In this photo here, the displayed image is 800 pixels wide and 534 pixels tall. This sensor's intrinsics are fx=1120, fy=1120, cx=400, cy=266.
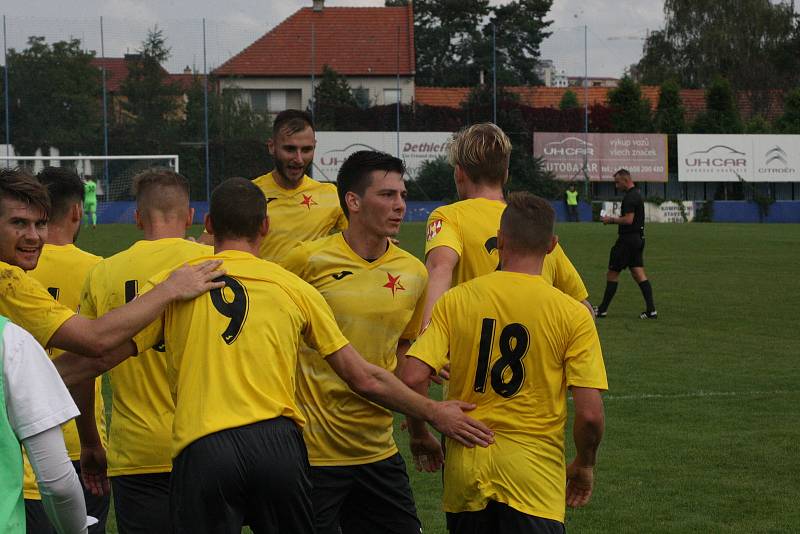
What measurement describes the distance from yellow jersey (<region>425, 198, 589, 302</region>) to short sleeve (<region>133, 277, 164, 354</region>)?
5.64ft

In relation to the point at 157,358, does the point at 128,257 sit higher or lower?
higher

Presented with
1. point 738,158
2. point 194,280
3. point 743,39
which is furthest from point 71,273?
point 743,39

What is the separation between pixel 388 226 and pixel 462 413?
115cm

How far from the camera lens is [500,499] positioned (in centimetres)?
418

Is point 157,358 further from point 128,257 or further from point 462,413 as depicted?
point 462,413

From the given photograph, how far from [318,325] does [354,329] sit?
95 cm

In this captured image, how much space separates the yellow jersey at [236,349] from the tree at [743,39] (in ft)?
237

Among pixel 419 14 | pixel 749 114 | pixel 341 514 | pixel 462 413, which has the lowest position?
pixel 341 514

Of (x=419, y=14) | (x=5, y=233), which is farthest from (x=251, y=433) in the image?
(x=419, y=14)

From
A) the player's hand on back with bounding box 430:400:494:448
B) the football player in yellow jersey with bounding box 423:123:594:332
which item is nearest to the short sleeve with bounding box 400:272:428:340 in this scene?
the football player in yellow jersey with bounding box 423:123:594:332

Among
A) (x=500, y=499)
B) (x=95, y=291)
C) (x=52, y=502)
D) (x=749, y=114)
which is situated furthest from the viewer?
(x=749, y=114)

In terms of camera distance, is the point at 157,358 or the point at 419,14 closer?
the point at 157,358

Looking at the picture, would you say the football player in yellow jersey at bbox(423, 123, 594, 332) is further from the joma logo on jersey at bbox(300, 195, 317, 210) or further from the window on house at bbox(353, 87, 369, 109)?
the window on house at bbox(353, 87, 369, 109)

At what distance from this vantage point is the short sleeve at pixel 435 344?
4254mm
